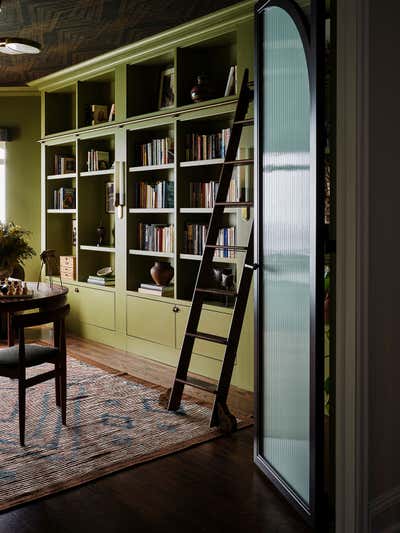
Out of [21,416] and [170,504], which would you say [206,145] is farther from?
[170,504]

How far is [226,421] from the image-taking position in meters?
3.68

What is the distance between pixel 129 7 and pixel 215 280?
222cm

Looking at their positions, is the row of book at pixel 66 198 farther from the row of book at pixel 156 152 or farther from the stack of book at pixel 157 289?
the stack of book at pixel 157 289

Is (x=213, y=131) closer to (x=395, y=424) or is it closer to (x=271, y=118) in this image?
(x=271, y=118)

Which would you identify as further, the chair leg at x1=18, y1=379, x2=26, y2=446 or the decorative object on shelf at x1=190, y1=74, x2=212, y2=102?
the decorative object on shelf at x1=190, y1=74, x2=212, y2=102

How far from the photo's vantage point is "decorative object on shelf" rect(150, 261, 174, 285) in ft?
17.7

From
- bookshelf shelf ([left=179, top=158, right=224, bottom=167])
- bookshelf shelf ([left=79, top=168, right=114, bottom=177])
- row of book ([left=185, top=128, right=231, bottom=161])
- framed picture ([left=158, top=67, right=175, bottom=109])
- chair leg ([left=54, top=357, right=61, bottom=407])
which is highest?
framed picture ([left=158, top=67, right=175, bottom=109])

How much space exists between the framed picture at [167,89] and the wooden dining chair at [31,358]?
251 centimetres

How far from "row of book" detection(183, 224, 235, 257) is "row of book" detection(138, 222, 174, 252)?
0.73 ft

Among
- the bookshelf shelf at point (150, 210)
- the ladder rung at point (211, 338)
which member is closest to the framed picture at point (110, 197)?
the bookshelf shelf at point (150, 210)

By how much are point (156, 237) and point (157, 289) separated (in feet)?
1.63

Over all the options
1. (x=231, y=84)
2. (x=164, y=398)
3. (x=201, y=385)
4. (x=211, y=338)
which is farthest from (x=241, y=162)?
(x=164, y=398)

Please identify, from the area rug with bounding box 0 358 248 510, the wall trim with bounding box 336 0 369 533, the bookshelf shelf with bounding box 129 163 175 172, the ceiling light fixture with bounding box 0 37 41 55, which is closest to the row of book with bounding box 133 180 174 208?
the bookshelf shelf with bounding box 129 163 175 172

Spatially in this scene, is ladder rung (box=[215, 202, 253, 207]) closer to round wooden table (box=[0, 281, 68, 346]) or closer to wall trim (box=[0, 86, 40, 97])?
round wooden table (box=[0, 281, 68, 346])
